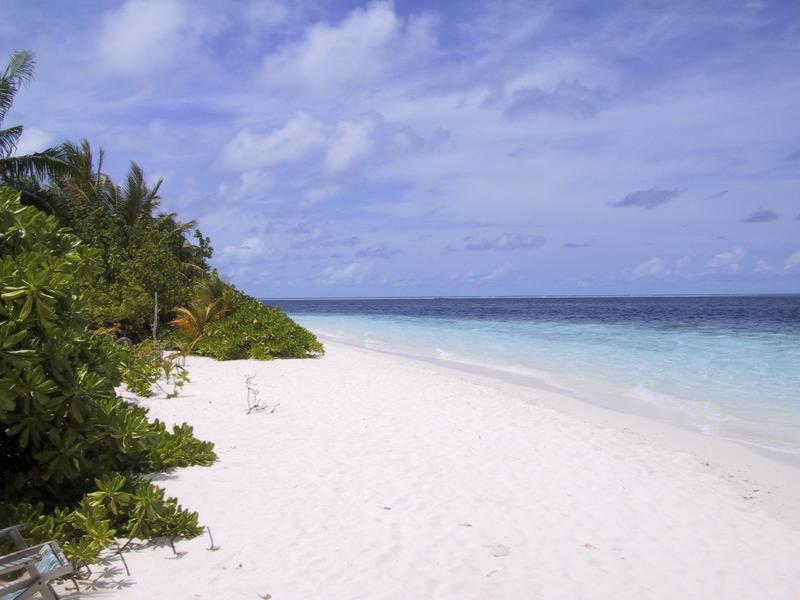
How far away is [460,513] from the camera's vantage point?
4828mm

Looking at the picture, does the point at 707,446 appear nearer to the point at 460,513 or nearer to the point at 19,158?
the point at 460,513

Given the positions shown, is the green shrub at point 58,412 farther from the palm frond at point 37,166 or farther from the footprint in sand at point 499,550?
the palm frond at point 37,166

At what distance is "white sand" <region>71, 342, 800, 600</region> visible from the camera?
371 centimetres

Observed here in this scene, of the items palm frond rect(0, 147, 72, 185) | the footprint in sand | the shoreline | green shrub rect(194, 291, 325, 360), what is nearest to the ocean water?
the shoreline

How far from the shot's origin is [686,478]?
6113mm

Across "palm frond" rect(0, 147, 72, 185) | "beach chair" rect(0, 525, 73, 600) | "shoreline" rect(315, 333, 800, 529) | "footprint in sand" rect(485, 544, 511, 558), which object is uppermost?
"palm frond" rect(0, 147, 72, 185)

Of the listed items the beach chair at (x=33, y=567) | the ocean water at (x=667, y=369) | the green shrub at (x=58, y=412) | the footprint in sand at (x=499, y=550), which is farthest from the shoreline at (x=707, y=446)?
the beach chair at (x=33, y=567)

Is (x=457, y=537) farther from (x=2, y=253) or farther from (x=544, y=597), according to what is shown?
(x=2, y=253)

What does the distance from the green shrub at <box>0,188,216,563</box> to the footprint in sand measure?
2073 mm

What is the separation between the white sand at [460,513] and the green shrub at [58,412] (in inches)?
13.3

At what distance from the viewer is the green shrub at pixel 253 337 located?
46.9ft

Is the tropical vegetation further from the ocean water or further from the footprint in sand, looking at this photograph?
the ocean water

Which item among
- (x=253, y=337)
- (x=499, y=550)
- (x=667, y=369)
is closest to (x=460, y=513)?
(x=499, y=550)

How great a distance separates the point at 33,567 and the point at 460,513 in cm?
301
